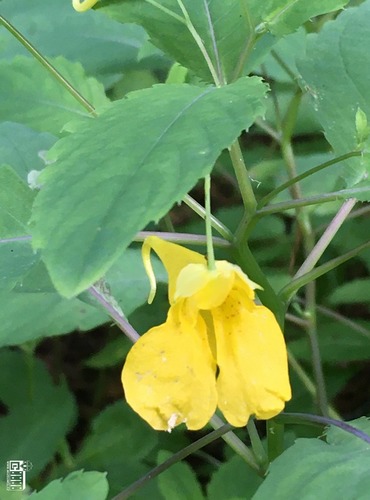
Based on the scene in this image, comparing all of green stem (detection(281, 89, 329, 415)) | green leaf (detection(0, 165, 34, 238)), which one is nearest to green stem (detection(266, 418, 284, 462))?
green stem (detection(281, 89, 329, 415))

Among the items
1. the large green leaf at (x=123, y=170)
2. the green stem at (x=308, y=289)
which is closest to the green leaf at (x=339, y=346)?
the green stem at (x=308, y=289)

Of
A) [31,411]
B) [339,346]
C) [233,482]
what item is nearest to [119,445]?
[31,411]

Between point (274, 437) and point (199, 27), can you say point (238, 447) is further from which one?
point (199, 27)

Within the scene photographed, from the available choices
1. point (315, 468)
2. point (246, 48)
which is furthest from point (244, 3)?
point (315, 468)

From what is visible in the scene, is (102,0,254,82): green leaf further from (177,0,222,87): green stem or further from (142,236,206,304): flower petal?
(142,236,206,304): flower petal

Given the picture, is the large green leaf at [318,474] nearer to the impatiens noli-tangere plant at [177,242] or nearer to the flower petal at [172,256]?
the impatiens noli-tangere plant at [177,242]

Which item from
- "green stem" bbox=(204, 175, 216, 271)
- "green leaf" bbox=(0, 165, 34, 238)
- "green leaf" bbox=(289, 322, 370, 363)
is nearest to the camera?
"green stem" bbox=(204, 175, 216, 271)

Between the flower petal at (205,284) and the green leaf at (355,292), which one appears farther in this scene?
the green leaf at (355,292)

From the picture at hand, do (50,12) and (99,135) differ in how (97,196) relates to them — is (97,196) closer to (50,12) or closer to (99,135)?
(99,135)
